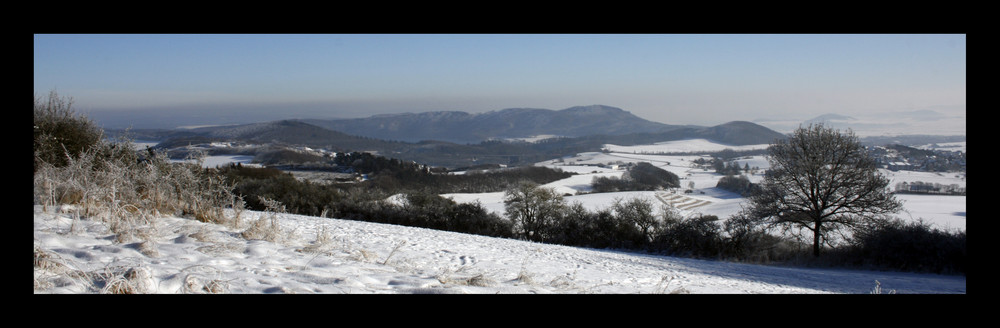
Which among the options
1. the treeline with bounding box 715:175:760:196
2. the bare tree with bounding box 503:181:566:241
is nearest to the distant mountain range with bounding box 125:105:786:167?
the treeline with bounding box 715:175:760:196

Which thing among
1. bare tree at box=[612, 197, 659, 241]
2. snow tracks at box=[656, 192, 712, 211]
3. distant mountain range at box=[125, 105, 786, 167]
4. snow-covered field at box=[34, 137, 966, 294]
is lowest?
snow tracks at box=[656, 192, 712, 211]

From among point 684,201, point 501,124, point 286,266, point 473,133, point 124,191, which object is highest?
point 501,124

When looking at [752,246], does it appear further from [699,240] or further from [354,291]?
[354,291]

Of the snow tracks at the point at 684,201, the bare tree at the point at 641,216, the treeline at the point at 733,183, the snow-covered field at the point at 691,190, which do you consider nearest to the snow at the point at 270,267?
the bare tree at the point at 641,216

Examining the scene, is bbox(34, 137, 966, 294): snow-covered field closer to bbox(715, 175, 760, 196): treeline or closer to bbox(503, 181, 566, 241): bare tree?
bbox(503, 181, 566, 241): bare tree

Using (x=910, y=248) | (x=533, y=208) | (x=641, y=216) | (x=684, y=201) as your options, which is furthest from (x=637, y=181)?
(x=910, y=248)

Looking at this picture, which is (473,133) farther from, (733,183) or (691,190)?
(733,183)

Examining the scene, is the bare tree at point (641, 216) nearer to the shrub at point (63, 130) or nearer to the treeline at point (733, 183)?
the shrub at point (63, 130)
